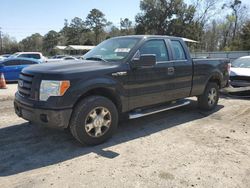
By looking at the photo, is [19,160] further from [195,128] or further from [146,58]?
[195,128]

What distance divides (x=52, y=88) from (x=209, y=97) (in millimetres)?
4620

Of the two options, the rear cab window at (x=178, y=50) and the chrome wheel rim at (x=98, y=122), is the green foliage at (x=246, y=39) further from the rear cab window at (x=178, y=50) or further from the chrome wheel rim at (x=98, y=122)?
the chrome wheel rim at (x=98, y=122)

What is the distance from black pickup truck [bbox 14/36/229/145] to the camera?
4.55m

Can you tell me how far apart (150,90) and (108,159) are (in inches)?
75.1

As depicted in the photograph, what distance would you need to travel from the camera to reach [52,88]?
4496 millimetres

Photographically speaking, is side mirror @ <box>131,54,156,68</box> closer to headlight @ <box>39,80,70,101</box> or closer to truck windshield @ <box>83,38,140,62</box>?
truck windshield @ <box>83,38,140,62</box>

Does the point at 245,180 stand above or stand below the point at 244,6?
below

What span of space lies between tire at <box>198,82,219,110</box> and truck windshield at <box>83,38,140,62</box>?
107 inches

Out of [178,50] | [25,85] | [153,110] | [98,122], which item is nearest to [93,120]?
[98,122]

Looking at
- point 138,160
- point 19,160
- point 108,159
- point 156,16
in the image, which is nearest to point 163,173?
point 138,160

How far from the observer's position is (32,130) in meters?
5.81

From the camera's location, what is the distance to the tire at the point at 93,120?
4.67 meters

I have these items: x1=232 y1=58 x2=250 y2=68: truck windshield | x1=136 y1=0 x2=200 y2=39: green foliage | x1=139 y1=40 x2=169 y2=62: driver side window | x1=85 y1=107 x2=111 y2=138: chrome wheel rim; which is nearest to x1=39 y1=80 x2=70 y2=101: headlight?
x1=85 y1=107 x2=111 y2=138: chrome wheel rim

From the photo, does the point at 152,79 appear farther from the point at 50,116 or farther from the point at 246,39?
the point at 246,39
